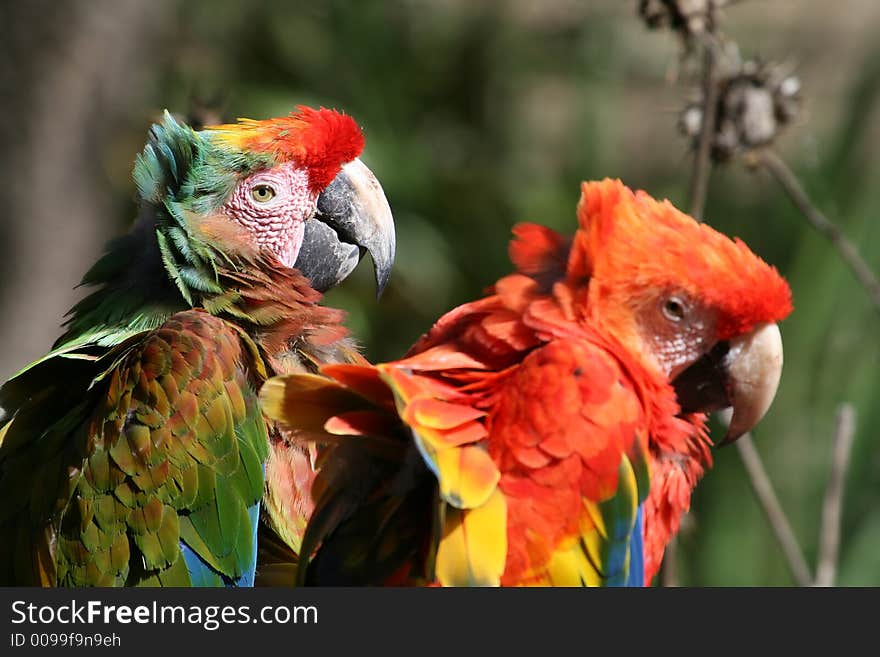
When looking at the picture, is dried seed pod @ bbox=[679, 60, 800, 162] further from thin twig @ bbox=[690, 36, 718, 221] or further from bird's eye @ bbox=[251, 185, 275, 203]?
bird's eye @ bbox=[251, 185, 275, 203]

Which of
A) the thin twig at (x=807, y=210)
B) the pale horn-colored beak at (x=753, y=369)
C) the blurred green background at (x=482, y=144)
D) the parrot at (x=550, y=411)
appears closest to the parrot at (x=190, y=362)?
the parrot at (x=550, y=411)

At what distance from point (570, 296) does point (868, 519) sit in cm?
204

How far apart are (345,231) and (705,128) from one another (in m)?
0.63

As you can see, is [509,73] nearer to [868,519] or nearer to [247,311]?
[868,519]

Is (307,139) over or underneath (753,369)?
over

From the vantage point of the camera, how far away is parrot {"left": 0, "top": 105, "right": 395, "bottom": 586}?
1427mm

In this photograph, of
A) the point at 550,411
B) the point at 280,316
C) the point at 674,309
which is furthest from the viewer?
the point at 280,316

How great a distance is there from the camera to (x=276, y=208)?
171cm

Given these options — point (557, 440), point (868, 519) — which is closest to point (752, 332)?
point (557, 440)

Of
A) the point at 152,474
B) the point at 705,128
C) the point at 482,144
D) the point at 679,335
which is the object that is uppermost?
the point at 482,144

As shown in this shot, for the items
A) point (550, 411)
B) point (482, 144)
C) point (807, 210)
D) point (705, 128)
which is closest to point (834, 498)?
point (807, 210)

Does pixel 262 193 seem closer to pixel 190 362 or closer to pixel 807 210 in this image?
pixel 190 362

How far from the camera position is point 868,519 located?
2.98 m

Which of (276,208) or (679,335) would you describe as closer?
(679,335)
